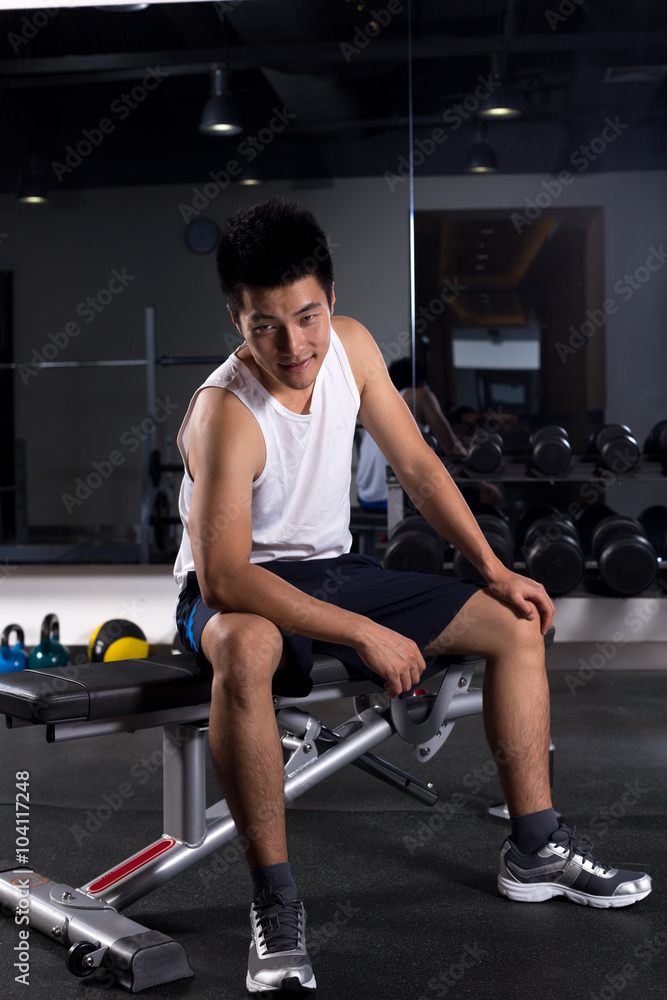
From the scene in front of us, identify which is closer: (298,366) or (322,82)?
(298,366)

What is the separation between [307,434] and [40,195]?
10.1 ft

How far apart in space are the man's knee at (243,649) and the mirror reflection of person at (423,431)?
7.81 ft

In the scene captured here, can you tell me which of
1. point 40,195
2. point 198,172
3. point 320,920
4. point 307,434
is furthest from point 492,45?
point 320,920

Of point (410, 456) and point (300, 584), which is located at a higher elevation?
point (410, 456)

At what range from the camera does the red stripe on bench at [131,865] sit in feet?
5.26

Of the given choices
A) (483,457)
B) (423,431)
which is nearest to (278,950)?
(483,457)

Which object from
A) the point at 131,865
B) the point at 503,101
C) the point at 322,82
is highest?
the point at 322,82

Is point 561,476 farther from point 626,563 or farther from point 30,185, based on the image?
point 30,185

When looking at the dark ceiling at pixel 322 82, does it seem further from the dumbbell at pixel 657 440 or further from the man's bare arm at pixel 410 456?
the man's bare arm at pixel 410 456

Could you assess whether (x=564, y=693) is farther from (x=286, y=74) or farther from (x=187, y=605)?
(x=286, y=74)

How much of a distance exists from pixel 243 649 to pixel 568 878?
2.41ft

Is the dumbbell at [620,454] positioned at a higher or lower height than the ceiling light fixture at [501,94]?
lower

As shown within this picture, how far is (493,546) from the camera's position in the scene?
3.45 metres

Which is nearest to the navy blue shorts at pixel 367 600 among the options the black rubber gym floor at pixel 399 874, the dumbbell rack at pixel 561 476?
the black rubber gym floor at pixel 399 874
